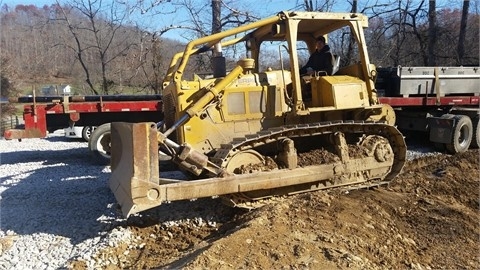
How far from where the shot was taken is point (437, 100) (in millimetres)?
11266

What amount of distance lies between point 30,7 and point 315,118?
23002 mm

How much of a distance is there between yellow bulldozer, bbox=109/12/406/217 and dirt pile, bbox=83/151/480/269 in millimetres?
380

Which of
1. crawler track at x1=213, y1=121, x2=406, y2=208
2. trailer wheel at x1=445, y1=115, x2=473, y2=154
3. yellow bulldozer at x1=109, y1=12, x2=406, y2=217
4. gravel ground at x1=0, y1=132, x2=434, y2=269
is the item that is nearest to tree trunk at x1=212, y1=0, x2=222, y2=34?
gravel ground at x1=0, y1=132, x2=434, y2=269

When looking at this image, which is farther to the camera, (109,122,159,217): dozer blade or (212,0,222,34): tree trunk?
(212,0,222,34): tree trunk

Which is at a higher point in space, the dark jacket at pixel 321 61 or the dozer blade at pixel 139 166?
the dark jacket at pixel 321 61

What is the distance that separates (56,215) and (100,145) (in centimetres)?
444

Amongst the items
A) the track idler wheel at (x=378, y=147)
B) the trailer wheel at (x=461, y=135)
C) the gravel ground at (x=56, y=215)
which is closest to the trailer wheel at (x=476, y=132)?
the trailer wheel at (x=461, y=135)

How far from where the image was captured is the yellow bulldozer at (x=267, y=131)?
553cm

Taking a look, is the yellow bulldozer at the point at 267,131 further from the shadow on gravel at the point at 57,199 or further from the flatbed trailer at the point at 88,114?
the flatbed trailer at the point at 88,114

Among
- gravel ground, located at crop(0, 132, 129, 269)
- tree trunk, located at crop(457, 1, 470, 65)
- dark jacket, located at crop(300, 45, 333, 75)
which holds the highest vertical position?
tree trunk, located at crop(457, 1, 470, 65)

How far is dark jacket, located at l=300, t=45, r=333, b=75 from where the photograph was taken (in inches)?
276

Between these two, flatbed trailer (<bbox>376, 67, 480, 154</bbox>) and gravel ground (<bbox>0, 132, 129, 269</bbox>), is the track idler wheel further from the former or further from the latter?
flatbed trailer (<bbox>376, 67, 480, 154</bbox>)

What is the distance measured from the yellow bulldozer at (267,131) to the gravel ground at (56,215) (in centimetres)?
55

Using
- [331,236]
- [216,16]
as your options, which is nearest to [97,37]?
[216,16]
